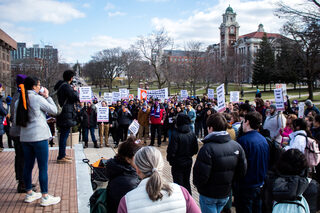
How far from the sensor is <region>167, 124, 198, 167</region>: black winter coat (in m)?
5.29

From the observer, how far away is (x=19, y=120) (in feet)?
12.9

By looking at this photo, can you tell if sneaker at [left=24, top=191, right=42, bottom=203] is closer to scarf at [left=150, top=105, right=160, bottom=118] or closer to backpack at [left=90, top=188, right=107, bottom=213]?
backpack at [left=90, top=188, right=107, bottom=213]

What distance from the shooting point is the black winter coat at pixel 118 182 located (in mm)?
2561

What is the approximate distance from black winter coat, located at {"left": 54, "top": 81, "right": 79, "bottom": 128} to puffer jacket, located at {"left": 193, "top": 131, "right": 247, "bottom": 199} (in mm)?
3175

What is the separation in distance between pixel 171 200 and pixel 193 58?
47465 mm

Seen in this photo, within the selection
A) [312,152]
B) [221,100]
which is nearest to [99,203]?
[312,152]

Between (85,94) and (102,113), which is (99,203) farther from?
(85,94)

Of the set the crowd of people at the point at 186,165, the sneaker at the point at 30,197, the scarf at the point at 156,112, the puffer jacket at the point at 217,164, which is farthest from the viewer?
the scarf at the point at 156,112

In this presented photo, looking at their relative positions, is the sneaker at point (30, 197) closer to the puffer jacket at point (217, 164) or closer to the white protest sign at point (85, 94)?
the puffer jacket at point (217, 164)

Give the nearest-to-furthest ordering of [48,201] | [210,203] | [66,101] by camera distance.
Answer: [210,203] < [48,201] < [66,101]

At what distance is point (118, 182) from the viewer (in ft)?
8.64

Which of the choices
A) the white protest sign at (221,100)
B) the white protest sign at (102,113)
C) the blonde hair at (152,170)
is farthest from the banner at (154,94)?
the blonde hair at (152,170)

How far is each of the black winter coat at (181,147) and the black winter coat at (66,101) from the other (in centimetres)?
225

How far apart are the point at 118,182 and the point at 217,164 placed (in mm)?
1614
